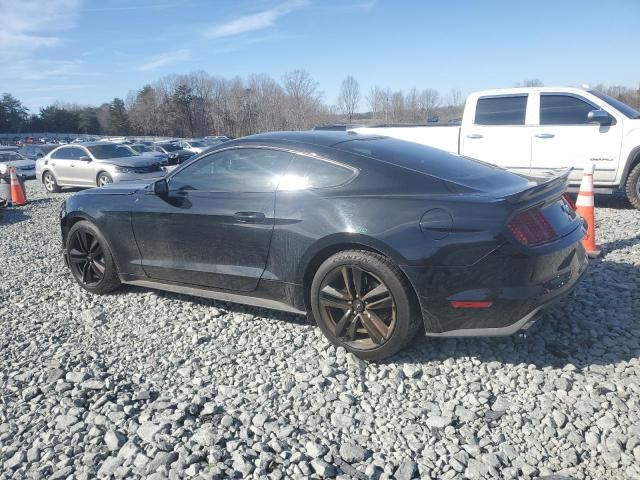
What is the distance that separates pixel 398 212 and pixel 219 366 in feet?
5.21

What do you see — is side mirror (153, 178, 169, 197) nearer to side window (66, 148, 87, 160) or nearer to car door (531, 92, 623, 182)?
car door (531, 92, 623, 182)

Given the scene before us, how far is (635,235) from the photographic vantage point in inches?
239

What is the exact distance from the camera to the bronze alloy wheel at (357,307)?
10.5 feet

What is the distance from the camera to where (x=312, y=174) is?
3580mm

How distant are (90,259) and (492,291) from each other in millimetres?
Answer: 3766

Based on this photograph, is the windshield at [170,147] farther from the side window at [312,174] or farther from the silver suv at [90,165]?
the side window at [312,174]

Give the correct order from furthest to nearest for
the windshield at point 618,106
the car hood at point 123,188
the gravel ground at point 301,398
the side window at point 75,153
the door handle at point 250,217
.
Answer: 1. the side window at point 75,153
2. the windshield at point 618,106
3. the car hood at point 123,188
4. the door handle at point 250,217
5. the gravel ground at point 301,398

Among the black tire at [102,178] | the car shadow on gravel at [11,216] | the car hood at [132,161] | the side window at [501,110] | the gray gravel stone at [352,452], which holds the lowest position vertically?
the gray gravel stone at [352,452]

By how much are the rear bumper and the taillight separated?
98 millimetres

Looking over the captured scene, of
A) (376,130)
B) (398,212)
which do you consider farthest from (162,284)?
(376,130)

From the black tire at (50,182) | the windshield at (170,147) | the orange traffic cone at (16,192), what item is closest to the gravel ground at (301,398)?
the orange traffic cone at (16,192)

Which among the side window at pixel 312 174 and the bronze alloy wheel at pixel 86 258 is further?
the bronze alloy wheel at pixel 86 258

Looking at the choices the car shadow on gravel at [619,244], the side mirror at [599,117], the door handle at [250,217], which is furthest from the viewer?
the side mirror at [599,117]

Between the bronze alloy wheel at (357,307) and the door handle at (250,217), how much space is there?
2.26 feet
